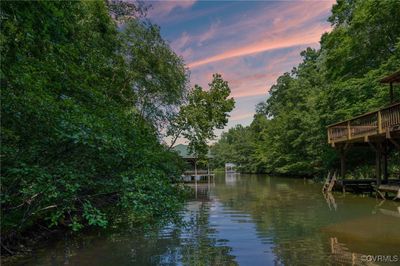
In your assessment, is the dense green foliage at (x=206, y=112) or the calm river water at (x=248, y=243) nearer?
the calm river water at (x=248, y=243)

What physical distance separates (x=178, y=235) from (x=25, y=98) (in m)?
6.22

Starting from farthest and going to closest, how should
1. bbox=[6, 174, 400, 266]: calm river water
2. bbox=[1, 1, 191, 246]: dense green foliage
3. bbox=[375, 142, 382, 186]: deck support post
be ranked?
bbox=[375, 142, 382, 186]: deck support post < bbox=[6, 174, 400, 266]: calm river water < bbox=[1, 1, 191, 246]: dense green foliage

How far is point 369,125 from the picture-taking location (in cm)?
1833

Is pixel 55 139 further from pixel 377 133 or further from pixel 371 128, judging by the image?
pixel 371 128

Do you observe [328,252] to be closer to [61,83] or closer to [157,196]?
[157,196]

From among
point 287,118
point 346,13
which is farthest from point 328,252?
point 287,118

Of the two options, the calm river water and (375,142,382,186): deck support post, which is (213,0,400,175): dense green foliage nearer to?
(375,142,382,186): deck support post

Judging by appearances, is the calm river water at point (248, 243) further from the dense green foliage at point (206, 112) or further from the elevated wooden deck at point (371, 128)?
the dense green foliage at point (206, 112)

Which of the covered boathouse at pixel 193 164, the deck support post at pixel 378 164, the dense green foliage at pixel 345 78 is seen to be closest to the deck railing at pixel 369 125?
the deck support post at pixel 378 164

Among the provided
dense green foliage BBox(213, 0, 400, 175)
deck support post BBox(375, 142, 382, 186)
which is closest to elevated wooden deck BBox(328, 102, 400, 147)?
deck support post BBox(375, 142, 382, 186)

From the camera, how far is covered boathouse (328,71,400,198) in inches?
622

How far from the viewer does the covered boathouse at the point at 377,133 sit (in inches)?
622

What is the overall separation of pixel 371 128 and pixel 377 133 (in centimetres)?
89

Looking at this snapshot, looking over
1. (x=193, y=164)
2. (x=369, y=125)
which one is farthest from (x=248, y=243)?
(x=193, y=164)
